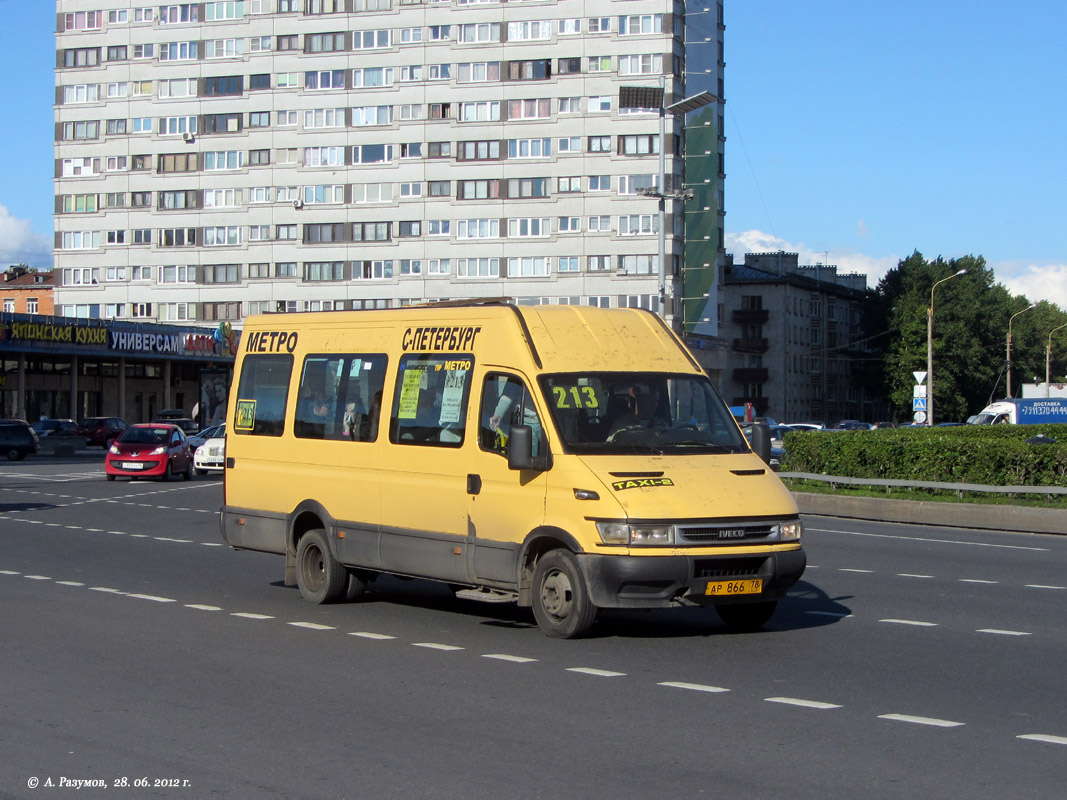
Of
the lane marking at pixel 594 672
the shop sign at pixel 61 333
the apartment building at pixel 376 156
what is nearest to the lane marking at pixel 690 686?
the lane marking at pixel 594 672

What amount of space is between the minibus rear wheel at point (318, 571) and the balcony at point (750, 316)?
3931 inches

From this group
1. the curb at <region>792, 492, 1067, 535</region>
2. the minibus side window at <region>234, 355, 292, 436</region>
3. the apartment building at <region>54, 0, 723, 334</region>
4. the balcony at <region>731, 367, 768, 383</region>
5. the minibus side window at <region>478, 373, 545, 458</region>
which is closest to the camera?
the minibus side window at <region>478, 373, 545, 458</region>

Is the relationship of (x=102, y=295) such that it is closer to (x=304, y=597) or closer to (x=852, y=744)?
(x=304, y=597)

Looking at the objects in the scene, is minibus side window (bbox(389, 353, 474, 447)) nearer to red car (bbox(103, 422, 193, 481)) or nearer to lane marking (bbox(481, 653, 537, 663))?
lane marking (bbox(481, 653, 537, 663))

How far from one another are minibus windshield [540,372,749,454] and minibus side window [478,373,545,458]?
0.20 meters

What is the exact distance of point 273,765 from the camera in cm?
680

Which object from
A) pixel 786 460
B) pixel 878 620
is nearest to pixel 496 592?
pixel 878 620

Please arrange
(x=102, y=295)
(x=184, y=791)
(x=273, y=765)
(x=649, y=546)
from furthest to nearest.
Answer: (x=102, y=295), (x=649, y=546), (x=273, y=765), (x=184, y=791)

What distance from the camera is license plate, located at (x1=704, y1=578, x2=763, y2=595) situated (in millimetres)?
10383

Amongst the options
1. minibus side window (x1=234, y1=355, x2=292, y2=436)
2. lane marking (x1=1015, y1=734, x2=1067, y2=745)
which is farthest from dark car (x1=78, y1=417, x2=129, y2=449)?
lane marking (x1=1015, y1=734, x2=1067, y2=745)

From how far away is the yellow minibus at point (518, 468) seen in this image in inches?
408

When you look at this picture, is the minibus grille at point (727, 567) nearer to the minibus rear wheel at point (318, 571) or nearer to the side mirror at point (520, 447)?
the side mirror at point (520, 447)

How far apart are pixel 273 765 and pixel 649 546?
13.4 feet

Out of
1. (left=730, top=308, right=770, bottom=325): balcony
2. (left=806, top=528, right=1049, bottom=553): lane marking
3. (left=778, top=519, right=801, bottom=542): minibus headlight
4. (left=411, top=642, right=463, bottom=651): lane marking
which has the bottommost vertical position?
(left=806, top=528, right=1049, bottom=553): lane marking
